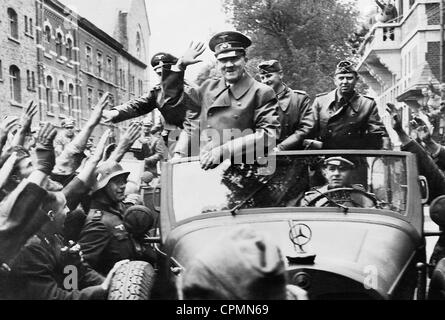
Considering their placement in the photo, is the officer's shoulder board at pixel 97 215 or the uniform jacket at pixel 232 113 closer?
the uniform jacket at pixel 232 113

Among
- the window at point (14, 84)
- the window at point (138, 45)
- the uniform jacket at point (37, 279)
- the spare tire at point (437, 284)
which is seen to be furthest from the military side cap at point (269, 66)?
the uniform jacket at point (37, 279)

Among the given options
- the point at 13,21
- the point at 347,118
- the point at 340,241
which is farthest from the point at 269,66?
the point at 340,241

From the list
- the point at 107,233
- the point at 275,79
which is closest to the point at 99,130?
the point at 275,79

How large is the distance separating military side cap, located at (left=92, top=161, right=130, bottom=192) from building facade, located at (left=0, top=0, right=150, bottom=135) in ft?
2.70

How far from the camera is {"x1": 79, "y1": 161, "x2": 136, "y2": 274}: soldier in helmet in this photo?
4.46m

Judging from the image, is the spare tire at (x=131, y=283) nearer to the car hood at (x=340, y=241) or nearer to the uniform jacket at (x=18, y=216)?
the car hood at (x=340, y=241)

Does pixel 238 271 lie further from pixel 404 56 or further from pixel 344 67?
pixel 404 56

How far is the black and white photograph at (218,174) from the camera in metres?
3.26

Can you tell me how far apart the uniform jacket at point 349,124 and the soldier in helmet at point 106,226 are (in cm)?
157

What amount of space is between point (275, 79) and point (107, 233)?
6.68 ft

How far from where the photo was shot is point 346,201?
4121 millimetres

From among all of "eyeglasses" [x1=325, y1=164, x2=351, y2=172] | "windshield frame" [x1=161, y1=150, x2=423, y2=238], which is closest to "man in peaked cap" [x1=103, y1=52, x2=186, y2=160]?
"windshield frame" [x1=161, y1=150, x2=423, y2=238]

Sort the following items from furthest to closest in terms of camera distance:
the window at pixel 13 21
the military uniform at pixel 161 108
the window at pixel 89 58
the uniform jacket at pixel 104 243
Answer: the window at pixel 89 58 → the window at pixel 13 21 → the military uniform at pixel 161 108 → the uniform jacket at pixel 104 243
